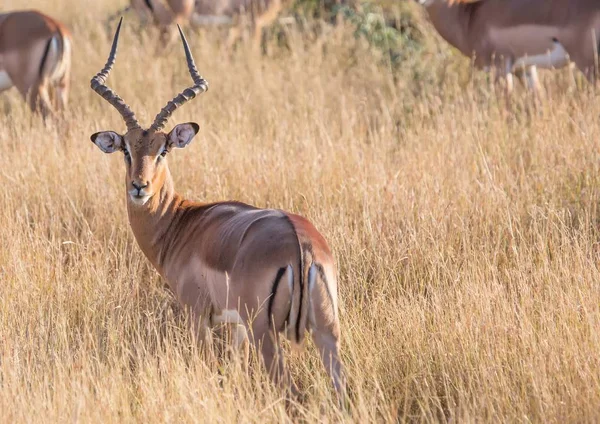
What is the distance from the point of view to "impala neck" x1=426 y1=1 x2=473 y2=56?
9.43m

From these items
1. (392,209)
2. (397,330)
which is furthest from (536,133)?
(397,330)

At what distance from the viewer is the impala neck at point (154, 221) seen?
5.06m

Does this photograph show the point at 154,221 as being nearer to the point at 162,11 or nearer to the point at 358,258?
the point at 358,258

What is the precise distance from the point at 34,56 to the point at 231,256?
539 cm

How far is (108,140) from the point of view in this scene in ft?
16.5

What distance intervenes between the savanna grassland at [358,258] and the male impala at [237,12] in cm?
237

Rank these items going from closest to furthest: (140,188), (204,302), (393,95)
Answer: (204,302) < (140,188) < (393,95)

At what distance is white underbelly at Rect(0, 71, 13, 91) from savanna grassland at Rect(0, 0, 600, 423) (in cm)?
38

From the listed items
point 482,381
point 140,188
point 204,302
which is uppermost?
point 140,188

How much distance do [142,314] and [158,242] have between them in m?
0.40

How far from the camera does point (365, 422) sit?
11.3 ft

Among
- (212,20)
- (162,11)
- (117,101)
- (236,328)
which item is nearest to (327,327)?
(236,328)

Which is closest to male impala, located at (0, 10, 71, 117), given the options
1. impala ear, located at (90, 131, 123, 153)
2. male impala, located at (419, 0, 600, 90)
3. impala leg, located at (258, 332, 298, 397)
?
male impala, located at (419, 0, 600, 90)

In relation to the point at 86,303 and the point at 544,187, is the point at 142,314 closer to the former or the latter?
the point at 86,303
